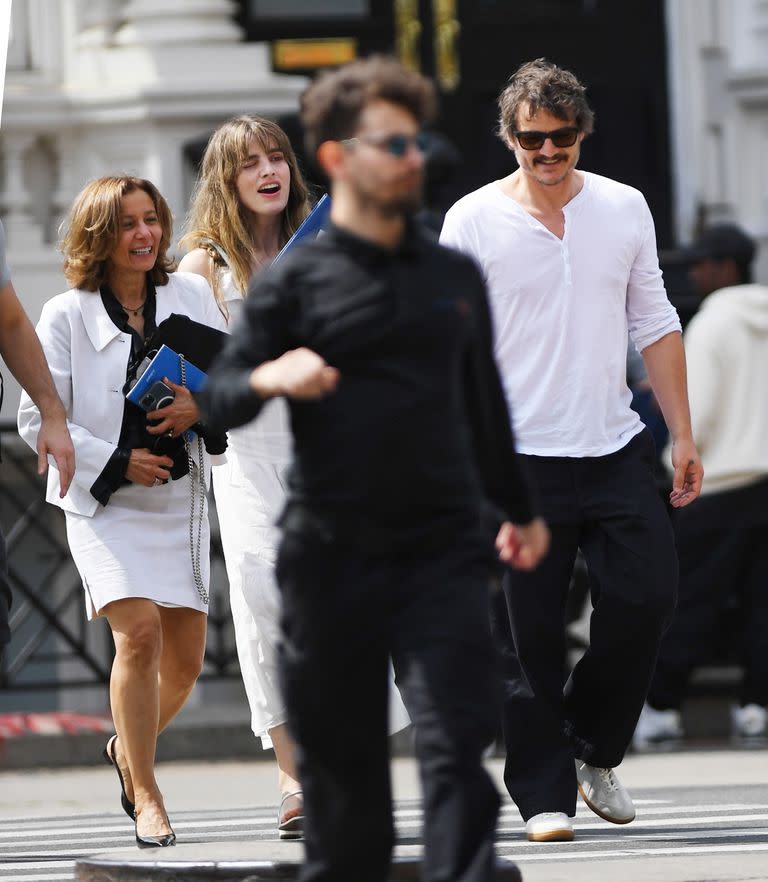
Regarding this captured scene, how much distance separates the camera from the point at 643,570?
631 centimetres

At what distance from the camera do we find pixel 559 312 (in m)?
6.25

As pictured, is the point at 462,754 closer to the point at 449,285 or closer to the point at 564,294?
the point at 449,285

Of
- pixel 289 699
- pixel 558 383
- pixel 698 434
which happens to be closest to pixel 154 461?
pixel 558 383

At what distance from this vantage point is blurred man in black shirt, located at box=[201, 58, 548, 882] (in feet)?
13.7

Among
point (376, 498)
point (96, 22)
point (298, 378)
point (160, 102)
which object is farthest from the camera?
point (96, 22)

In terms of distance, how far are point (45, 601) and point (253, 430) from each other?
4253 millimetres

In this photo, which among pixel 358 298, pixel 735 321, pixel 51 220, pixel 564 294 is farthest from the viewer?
pixel 51 220

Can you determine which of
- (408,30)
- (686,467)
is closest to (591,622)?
(686,467)

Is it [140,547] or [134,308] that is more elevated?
[134,308]

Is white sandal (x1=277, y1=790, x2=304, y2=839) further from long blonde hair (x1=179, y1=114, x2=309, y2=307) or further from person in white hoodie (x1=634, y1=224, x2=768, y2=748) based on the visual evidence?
person in white hoodie (x1=634, y1=224, x2=768, y2=748)

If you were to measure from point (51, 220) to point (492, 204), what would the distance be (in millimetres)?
6565

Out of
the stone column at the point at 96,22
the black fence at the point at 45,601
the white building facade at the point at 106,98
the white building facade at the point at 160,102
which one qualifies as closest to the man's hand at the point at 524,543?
the black fence at the point at 45,601

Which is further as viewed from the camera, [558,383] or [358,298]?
[558,383]

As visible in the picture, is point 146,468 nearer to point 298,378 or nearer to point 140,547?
point 140,547
